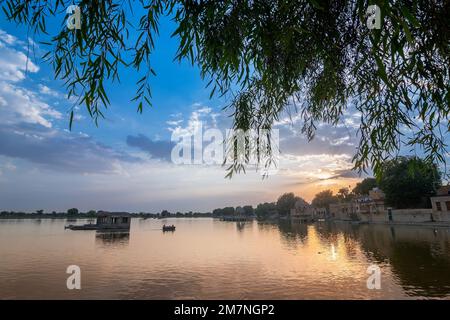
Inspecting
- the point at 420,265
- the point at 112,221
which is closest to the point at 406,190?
the point at 420,265

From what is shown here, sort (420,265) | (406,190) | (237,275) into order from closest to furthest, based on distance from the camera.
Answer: (237,275) → (420,265) → (406,190)

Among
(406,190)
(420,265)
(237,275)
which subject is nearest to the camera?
(237,275)

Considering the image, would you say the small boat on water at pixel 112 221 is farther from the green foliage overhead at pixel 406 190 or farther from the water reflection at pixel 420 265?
the green foliage overhead at pixel 406 190

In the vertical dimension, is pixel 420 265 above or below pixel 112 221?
below

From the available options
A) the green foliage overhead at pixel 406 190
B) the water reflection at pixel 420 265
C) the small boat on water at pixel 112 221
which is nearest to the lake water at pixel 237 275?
the water reflection at pixel 420 265

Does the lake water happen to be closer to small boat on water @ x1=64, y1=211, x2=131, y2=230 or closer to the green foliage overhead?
small boat on water @ x1=64, y1=211, x2=131, y2=230

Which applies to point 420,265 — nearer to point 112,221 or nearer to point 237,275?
point 237,275

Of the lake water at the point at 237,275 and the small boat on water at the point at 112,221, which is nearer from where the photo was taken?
the lake water at the point at 237,275

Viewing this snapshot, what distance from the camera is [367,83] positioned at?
A: 4383 mm

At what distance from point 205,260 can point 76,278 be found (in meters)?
13.1

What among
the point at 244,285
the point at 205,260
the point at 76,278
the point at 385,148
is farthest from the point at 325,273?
the point at 385,148

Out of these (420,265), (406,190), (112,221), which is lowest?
(420,265)

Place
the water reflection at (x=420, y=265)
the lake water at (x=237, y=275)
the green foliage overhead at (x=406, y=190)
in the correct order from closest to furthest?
the water reflection at (x=420, y=265)
the lake water at (x=237, y=275)
the green foliage overhead at (x=406, y=190)

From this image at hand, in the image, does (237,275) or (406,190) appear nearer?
(237,275)
